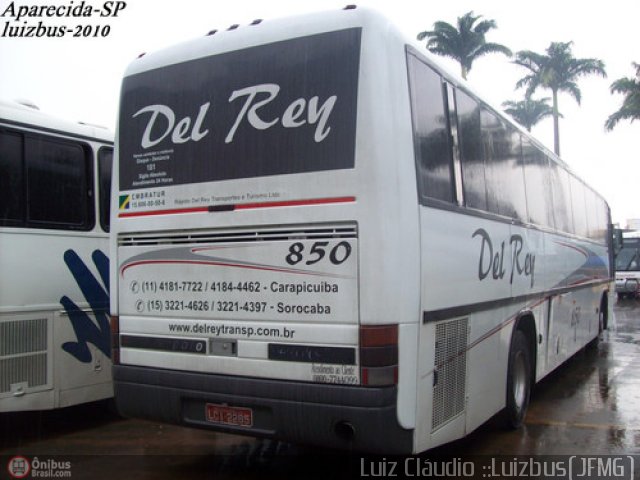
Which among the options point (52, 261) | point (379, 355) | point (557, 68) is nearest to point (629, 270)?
point (557, 68)

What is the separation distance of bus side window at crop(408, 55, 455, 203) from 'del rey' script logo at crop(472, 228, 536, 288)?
0.75 metres

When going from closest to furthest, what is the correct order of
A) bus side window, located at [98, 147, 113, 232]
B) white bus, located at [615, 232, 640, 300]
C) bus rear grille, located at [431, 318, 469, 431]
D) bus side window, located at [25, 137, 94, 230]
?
1. bus rear grille, located at [431, 318, 469, 431]
2. bus side window, located at [25, 137, 94, 230]
3. bus side window, located at [98, 147, 113, 232]
4. white bus, located at [615, 232, 640, 300]

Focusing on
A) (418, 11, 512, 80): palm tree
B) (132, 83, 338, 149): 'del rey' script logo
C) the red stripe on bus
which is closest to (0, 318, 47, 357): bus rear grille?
the red stripe on bus

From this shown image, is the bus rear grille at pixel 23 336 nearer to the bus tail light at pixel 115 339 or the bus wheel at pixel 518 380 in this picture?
the bus tail light at pixel 115 339

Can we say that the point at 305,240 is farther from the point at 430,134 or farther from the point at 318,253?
the point at 430,134

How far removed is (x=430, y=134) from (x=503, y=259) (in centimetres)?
194

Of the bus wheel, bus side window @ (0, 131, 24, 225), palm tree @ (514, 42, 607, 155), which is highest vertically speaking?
palm tree @ (514, 42, 607, 155)

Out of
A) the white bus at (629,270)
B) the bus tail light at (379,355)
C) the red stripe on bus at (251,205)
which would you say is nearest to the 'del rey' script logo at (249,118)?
the red stripe on bus at (251,205)

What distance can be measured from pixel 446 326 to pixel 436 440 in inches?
33.1

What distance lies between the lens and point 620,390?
8914 mm

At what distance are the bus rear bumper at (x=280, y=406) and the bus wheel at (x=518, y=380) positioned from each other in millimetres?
2610

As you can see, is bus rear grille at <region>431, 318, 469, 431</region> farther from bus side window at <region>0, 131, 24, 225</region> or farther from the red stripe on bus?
bus side window at <region>0, 131, 24, 225</region>

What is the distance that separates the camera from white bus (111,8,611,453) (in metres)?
4.21

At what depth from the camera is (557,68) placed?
37750mm
